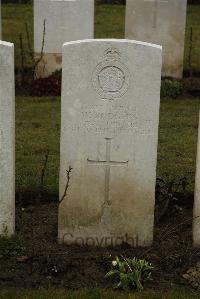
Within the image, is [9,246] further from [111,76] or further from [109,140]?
[111,76]

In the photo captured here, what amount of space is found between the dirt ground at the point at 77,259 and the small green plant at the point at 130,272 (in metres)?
0.08

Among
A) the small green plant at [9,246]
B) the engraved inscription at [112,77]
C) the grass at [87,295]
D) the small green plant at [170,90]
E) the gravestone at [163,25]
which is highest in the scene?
the gravestone at [163,25]

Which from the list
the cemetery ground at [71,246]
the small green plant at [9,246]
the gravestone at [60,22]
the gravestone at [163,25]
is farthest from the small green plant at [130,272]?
the gravestone at [163,25]

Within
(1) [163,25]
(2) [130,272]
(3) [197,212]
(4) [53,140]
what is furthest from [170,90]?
(2) [130,272]

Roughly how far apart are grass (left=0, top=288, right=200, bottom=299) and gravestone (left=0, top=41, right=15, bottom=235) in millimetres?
825

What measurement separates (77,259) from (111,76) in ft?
4.95

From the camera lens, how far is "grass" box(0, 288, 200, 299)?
5.24 meters

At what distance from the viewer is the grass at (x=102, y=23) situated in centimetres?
1464

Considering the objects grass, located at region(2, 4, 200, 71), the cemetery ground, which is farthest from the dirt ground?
grass, located at region(2, 4, 200, 71)

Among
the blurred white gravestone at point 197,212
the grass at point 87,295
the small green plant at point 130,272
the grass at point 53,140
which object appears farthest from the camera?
the grass at point 53,140

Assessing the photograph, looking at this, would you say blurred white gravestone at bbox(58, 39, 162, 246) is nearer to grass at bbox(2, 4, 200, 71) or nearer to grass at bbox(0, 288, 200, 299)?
grass at bbox(0, 288, 200, 299)

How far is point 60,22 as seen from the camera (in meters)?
11.7

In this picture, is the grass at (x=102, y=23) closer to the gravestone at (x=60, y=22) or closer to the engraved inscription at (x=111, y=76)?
the gravestone at (x=60, y=22)

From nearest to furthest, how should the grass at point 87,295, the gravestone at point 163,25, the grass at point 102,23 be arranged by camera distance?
the grass at point 87,295, the gravestone at point 163,25, the grass at point 102,23
